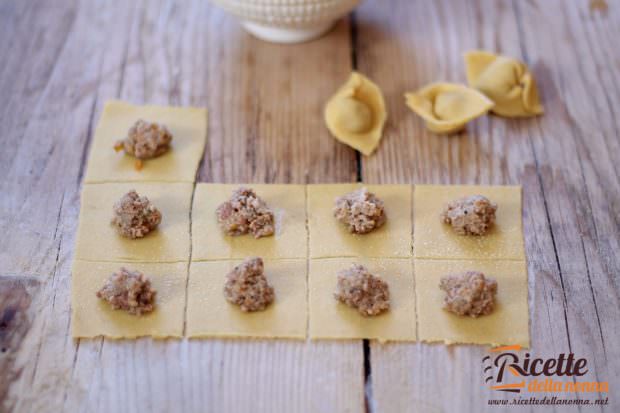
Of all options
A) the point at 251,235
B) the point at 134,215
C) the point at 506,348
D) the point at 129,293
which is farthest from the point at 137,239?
the point at 506,348

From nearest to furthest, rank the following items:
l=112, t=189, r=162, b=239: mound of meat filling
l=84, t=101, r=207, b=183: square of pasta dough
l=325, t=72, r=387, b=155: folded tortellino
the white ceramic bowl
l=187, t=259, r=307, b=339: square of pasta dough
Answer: l=187, t=259, r=307, b=339: square of pasta dough < l=112, t=189, r=162, b=239: mound of meat filling < l=84, t=101, r=207, b=183: square of pasta dough < l=325, t=72, r=387, b=155: folded tortellino < the white ceramic bowl

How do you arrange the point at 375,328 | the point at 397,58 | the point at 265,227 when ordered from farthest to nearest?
the point at 397,58 → the point at 265,227 → the point at 375,328

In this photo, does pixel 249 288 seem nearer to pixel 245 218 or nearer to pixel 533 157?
pixel 245 218

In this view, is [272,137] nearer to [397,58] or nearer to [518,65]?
[397,58]

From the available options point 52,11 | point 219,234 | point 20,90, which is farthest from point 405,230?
point 52,11

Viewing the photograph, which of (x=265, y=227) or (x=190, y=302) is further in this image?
(x=265, y=227)

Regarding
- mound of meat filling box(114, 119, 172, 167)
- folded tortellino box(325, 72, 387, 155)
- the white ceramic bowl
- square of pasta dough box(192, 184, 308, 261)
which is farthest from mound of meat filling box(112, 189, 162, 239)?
the white ceramic bowl

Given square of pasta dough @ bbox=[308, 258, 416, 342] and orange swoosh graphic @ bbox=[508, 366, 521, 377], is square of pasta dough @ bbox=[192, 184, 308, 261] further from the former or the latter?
orange swoosh graphic @ bbox=[508, 366, 521, 377]
